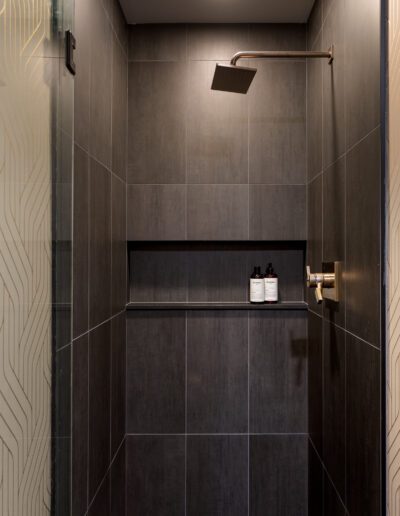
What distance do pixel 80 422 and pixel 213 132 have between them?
1.35m

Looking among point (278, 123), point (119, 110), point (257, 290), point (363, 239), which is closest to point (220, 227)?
point (257, 290)

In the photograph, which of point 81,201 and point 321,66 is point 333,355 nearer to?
point 81,201

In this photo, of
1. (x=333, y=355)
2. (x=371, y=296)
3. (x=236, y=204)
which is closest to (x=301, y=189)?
(x=236, y=204)

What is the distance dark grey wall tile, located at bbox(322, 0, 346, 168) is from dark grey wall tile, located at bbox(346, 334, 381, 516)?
67cm

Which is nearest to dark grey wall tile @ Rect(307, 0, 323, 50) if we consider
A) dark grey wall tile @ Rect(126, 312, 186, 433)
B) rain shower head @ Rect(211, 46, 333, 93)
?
rain shower head @ Rect(211, 46, 333, 93)

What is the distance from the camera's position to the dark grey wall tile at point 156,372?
81.6 inches

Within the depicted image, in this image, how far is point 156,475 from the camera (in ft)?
6.77

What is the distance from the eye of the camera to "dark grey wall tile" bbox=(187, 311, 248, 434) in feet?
6.80

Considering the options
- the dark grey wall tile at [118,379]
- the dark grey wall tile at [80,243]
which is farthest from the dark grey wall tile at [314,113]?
the dark grey wall tile at [118,379]

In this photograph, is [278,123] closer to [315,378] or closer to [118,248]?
[118,248]

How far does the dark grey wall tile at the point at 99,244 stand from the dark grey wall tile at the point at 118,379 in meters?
0.19

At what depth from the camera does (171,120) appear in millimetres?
2059

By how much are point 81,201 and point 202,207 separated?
2.63 ft

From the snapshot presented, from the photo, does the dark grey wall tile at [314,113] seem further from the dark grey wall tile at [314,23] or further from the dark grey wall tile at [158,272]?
the dark grey wall tile at [158,272]
